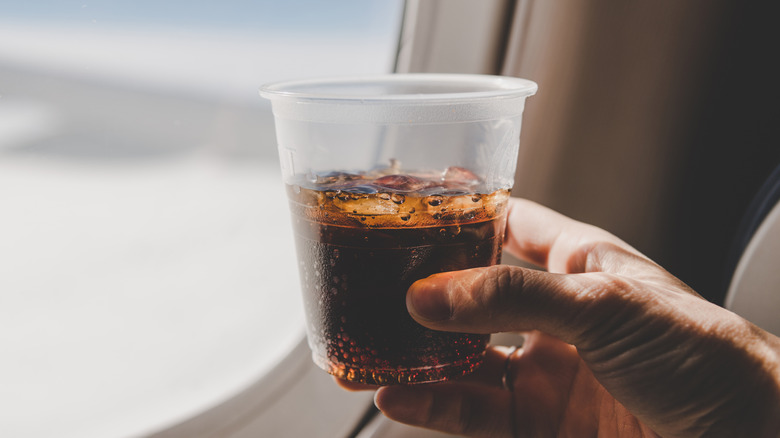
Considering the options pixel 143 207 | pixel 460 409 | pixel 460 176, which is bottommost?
pixel 460 409

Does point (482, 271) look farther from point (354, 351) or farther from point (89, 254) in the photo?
point (89, 254)

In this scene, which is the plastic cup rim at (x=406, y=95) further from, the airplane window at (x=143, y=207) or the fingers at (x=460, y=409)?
the fingers at (x=460, y=409)

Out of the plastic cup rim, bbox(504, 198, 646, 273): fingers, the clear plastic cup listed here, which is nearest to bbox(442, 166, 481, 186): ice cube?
the clear plastic cup

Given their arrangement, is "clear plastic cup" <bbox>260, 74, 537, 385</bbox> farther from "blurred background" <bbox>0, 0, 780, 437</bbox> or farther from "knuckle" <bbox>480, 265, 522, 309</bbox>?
"blurred background" <bbox>0, 0, 780, 437</bbox>

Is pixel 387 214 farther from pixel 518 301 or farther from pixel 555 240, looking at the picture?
pixel 555 240

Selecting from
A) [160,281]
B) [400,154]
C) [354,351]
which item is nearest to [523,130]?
[400,154]

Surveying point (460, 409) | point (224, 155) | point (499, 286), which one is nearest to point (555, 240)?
point (460, 409)
